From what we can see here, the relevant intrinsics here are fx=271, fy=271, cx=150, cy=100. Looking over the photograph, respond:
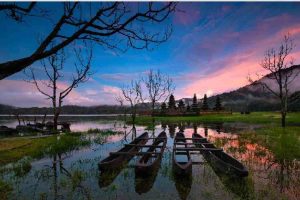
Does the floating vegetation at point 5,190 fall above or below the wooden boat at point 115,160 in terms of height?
below

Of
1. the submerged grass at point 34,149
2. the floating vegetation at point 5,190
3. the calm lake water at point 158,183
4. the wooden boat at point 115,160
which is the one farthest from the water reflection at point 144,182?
the submerged grass at point 34,149

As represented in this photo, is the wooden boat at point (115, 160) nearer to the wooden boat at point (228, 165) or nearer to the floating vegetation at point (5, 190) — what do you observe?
the floating vegetation at point (5, 190)

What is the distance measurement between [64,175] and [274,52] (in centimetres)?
3701

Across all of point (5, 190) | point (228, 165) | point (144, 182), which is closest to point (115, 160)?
point (144, 182)

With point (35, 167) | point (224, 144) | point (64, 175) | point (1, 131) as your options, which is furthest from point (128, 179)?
point (1, 131)

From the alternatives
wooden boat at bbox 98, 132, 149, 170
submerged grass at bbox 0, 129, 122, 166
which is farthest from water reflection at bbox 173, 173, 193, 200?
submerged grass at bbox 0, 129, 122, 166

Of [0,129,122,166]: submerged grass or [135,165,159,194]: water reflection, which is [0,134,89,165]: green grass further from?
[135,165,159,194]: water reflection

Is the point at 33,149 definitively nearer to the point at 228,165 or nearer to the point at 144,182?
the point at 144,182

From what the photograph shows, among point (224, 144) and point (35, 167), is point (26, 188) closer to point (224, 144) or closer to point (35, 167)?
point (35, 167)

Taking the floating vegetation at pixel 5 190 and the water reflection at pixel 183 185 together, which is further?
the water reflection at pixel 183 185

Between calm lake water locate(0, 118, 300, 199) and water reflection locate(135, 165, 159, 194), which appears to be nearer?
calm lake water locate(0, 118, 300, 199)

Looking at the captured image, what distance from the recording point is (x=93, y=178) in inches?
443

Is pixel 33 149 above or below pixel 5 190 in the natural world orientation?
above

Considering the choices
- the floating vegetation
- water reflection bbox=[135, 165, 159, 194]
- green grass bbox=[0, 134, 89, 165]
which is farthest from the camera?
green grass bbox=[0, 134, 89, 165]
